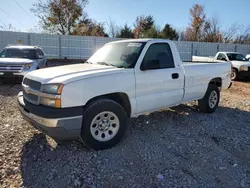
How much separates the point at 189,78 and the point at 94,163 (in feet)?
9.65

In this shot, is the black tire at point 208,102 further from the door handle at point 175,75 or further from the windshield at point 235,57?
the windshield at point 235,57

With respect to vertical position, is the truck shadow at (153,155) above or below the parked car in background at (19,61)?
below

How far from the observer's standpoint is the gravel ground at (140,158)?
301 centimetres

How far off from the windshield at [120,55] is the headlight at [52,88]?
50.5 inches

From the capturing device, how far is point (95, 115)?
3527mm

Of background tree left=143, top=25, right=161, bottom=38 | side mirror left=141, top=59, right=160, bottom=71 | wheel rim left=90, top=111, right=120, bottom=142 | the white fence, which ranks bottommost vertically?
wheel rim left=90, top=111, right=120, bottom=142

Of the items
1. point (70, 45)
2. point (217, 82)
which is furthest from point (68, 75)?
point (70, 45)

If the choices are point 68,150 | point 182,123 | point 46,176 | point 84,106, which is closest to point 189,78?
point 182,123

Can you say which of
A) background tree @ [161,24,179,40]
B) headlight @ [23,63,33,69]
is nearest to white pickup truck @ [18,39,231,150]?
headlight @ [23,63,33,69]

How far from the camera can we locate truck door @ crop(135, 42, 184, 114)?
4.13m

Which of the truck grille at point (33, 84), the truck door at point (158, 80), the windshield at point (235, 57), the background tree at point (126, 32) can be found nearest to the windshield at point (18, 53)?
the truck grille at point (33, 84)

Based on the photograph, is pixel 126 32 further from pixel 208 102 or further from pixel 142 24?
pixel 208 102

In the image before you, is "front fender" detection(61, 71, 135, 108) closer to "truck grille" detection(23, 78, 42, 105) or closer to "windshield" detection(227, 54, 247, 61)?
"truck grille" detection(23, 78, 42, 105)

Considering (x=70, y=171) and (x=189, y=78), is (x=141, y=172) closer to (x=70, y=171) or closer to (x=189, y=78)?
(x=70, y=171)
